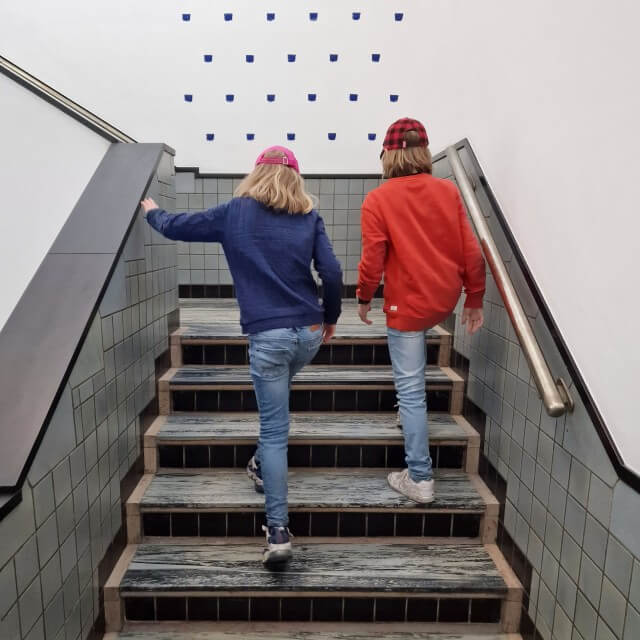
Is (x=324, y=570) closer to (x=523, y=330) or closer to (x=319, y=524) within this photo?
(x=319, y=524)

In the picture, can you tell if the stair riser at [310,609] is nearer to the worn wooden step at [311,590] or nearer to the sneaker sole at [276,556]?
the worn wooden step at [311,590]

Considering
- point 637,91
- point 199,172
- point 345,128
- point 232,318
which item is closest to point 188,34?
point 199,172

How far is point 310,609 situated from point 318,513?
334 mm

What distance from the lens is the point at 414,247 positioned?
1919mm

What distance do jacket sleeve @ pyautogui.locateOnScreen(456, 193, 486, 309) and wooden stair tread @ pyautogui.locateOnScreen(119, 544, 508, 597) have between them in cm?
100

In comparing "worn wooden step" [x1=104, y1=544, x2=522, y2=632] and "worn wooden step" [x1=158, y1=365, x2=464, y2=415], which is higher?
"worn wooden step" [x1=158, y1=365, x2=464, y2=415]

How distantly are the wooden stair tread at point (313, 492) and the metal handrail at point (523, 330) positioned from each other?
77 centimetres

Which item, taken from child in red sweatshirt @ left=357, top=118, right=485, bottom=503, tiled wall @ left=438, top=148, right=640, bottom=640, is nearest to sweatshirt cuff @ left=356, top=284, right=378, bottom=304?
child in red sweatshirt @ left=357, top=118, right=485, bottom=503

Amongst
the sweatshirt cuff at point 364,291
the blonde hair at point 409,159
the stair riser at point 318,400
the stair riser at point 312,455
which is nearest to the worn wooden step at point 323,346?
the stair riser at point 318,400

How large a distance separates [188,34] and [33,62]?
1122 mm

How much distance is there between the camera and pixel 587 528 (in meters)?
1.43

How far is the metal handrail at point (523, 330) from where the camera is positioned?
57.6 inches

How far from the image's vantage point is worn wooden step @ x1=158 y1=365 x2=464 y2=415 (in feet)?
8.27

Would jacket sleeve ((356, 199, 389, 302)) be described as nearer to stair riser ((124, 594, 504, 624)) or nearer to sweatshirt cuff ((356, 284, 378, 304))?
sweatshirt cuff ((356, 284, 378, 304))
